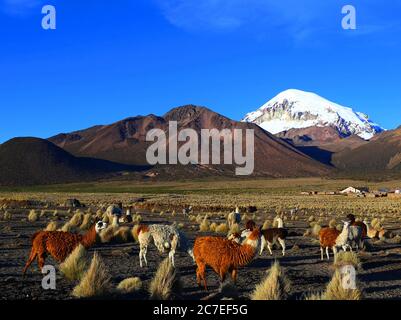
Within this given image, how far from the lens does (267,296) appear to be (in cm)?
970

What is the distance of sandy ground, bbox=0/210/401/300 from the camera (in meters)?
10.8

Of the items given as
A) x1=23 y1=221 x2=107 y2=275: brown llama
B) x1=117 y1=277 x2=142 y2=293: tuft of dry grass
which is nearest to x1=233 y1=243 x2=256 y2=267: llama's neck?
x1=117 y1=277 x2=142 y2=293: tuft of dry grass

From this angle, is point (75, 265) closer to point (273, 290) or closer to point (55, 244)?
point (55, 244)

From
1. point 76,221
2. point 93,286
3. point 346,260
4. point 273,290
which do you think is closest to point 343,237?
point 346,260

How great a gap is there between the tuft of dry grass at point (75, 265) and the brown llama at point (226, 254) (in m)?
2.73

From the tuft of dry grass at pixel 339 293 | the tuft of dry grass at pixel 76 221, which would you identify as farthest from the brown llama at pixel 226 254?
the tuft of dry grass at pixel 76 221

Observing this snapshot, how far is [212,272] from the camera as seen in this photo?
1366 centimetres

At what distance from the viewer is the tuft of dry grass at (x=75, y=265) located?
11.7 m

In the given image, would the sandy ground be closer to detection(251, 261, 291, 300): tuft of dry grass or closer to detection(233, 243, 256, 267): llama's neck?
detection(251, 261, 291, 300): tuft of dry grass

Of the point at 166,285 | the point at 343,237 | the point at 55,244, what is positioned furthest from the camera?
the point at 343,237

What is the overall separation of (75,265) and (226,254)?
3515 millimetres
